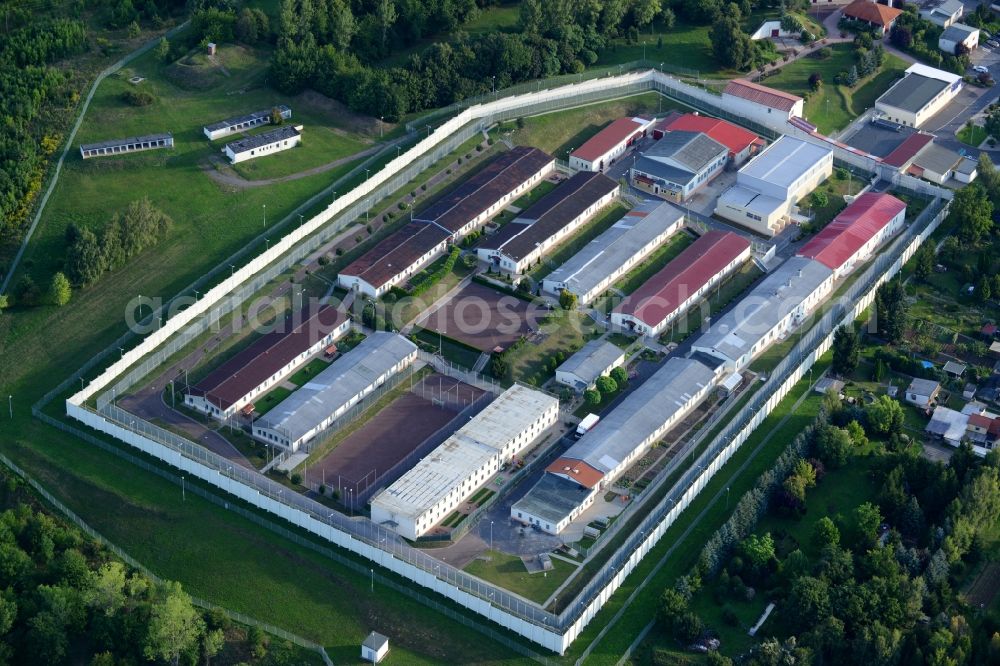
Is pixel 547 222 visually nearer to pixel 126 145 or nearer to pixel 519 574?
pixel 126 145

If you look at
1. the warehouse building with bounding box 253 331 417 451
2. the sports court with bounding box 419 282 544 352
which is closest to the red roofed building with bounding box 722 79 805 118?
the sports court with bounding box 419 282 544 352

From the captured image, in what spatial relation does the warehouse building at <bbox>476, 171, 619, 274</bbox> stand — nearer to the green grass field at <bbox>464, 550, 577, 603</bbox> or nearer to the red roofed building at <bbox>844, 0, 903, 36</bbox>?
the green grass field at <bbox>464, 550, 577, 603</bbox>

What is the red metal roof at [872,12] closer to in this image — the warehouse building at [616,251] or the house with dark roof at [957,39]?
the house with dark roof at [957,39]

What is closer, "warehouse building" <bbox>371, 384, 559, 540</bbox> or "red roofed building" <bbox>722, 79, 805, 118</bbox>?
"warehouse building" <bbox>371, 384, 559, 540</bbox>

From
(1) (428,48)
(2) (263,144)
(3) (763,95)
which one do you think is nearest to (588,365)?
(2) (263,144)

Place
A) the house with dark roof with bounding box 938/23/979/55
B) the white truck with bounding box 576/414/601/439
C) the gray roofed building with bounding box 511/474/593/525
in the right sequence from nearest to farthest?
the gray roofed building with bounding box 511/474/593/525
the white truck with bounding box 576/414/601/439
the house with dark roof with bounding box 938/23/979/55

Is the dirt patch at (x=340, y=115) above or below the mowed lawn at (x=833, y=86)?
above

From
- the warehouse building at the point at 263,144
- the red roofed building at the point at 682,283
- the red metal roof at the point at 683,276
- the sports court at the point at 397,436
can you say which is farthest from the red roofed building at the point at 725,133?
the sports court at the point at 397,436
